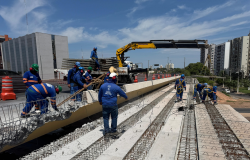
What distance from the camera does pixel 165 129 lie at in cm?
416

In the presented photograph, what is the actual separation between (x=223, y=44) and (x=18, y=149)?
338 feet

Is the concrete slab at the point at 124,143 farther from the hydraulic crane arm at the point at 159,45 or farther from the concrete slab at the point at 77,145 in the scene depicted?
the hydraulic crane arm at the point at 159,45

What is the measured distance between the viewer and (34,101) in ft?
10.5

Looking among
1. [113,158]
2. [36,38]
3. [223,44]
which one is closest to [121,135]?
[113,158]

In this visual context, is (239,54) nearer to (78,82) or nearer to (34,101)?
(78,82)

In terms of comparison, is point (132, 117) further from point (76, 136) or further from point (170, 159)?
point (170, 159)

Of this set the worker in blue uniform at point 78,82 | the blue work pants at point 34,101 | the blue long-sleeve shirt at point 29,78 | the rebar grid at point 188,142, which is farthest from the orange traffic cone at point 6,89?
the rebar grid at point 188,142

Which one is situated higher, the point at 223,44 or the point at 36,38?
the point at 223,44

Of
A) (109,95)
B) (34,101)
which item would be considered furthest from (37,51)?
(109,95)

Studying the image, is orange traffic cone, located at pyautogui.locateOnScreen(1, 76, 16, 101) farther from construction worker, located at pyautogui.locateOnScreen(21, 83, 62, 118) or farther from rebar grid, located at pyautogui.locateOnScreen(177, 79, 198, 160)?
rebar grid, located at pyautogui.locateOnScreen(177, 79, 198, 160)

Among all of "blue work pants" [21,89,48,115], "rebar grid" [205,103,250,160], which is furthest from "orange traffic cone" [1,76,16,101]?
"rebar grid" [205,103,250,160]

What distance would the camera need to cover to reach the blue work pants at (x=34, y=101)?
10.7 feet

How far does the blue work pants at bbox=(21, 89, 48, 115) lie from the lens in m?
3.25

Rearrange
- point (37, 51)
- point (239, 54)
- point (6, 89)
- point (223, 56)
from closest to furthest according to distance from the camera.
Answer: point (6, 89)
point (37, 51)
point (239, 54)
point (223, 56)
